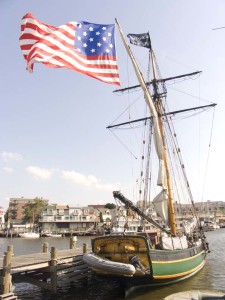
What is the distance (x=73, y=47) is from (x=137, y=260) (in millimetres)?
12440

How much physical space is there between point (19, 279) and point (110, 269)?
226 inches

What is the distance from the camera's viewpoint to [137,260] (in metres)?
16.6

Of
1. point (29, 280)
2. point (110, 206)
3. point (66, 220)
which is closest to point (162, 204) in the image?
point (29, 280)

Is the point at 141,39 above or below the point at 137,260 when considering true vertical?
above

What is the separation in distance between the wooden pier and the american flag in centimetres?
1025

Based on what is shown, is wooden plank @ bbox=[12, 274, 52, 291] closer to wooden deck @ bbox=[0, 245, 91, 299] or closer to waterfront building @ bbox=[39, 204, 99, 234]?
wooden deck @ bbox=[0, 245, 91, 299]

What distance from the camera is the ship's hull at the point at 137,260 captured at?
16.4m

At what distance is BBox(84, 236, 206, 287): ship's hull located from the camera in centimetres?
1636

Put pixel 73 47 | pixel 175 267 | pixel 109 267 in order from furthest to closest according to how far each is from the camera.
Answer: pixel 175 267 < pixel 109 267 < pixel 73 47

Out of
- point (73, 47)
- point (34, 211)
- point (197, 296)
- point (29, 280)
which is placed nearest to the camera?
point (197, 296)

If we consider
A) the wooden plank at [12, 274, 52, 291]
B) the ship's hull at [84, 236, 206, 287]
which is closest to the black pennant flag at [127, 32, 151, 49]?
the ship's hull at [84, 236, 206, 287]

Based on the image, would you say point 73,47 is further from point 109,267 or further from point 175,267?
point 175,267

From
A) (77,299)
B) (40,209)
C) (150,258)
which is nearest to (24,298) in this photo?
(77,299)

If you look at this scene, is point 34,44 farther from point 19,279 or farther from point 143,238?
point 19,279
